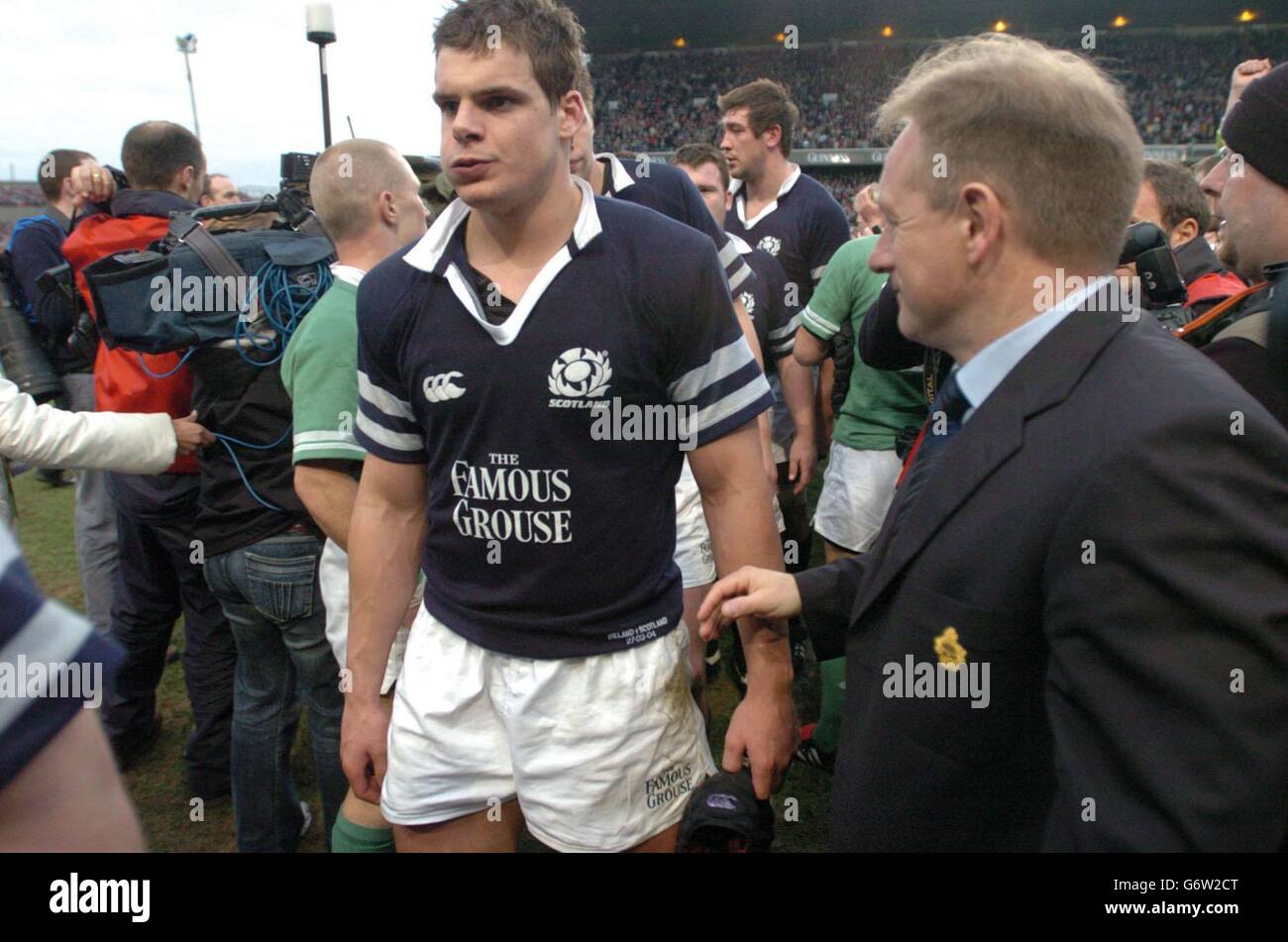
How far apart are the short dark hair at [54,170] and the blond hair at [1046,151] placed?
4.95 metres

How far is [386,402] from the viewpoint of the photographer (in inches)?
76.0

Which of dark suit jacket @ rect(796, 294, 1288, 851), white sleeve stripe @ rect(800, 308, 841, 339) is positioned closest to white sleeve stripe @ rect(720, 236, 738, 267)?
white sleeve stripe @ rect(800, 308, 841, 339)

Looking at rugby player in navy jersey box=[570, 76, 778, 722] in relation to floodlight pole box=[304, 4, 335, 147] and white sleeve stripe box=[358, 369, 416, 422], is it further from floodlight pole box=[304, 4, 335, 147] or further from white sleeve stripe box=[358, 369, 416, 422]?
floodlight pole box=[304, 4, 335, 147]

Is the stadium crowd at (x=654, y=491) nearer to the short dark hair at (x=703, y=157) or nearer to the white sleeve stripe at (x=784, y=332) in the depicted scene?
the white sleeve stripe at (x=784, y=332)

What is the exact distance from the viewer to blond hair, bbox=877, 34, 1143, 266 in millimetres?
1231

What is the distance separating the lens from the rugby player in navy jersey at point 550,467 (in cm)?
175

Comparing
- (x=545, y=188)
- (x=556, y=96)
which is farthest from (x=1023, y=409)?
(x=556, y=96)

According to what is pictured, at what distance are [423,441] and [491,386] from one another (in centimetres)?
35

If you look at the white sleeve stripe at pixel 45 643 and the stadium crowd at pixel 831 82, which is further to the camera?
the stadium crowd at pixel 831 82

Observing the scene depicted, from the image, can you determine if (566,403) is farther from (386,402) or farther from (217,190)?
(217,190)

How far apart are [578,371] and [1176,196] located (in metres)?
2.78

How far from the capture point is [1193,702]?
96cm

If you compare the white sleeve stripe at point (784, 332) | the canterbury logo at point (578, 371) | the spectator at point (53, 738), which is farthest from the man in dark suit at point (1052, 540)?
the white sleeve stripe at point (784, 332)

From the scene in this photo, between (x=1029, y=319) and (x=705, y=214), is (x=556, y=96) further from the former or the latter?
(x=705, y=214)
